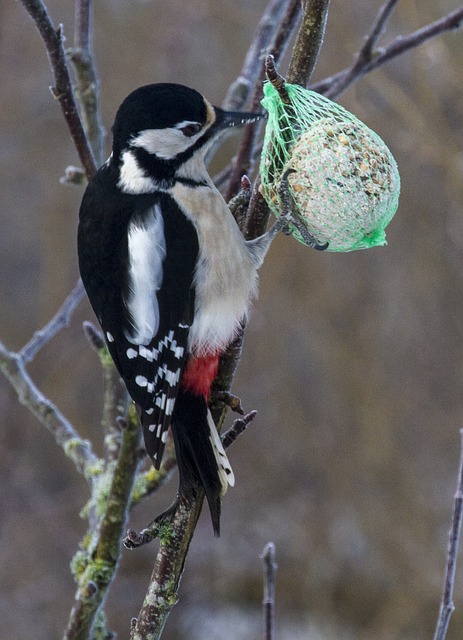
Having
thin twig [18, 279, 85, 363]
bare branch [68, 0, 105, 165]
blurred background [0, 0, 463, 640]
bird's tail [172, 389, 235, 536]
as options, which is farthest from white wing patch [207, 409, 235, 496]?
blurred background [0, 0, 463, 640]

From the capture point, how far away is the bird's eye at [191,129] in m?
2.06

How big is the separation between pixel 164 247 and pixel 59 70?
50 centimetres

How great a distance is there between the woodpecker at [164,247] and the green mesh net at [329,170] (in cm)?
15

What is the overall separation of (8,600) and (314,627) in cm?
213

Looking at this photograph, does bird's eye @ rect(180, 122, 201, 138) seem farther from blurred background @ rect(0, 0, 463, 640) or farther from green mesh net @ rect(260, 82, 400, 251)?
blurred background @ rect(0, 0, 463, 640)

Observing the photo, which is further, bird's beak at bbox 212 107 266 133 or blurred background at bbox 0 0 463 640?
blurred background at bbox 0 0 463 640

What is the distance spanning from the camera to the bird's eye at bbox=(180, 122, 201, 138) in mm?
2062

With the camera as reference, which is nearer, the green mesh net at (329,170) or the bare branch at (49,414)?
the green mesh net at (329,170)

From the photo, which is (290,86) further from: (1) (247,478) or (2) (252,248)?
(1) (247,478)

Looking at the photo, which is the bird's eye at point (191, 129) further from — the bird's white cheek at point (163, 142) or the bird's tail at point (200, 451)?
the bird's tail at point (200, 451)

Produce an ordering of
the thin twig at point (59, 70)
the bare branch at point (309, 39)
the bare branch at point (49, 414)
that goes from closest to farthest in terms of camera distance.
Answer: the bare branch at point (309, 39), the thin twig at point (59, 70), the bare branch at point (49, 414)

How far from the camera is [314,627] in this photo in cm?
593

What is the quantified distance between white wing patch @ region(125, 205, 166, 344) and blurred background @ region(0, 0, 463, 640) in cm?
335

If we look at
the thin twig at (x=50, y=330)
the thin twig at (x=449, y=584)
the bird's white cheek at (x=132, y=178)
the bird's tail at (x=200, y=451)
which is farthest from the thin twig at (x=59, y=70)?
the thin twig at (x=449, y=584)
